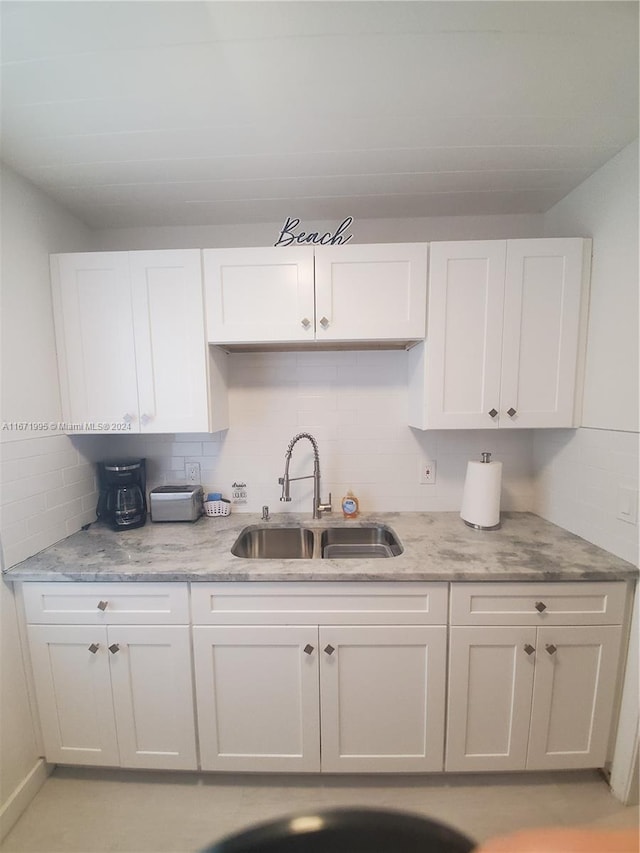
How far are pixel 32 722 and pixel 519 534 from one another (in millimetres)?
2306

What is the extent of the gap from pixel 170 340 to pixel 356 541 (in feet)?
4.63

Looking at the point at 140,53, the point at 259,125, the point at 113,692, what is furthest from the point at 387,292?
the point at 113,692

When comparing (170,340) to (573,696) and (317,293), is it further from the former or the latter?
(573,696)

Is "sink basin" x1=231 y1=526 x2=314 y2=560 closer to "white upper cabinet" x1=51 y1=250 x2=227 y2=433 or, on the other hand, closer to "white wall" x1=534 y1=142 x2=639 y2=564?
"white upper cabinet" x1=51 y1=250 x2=227 y2=433

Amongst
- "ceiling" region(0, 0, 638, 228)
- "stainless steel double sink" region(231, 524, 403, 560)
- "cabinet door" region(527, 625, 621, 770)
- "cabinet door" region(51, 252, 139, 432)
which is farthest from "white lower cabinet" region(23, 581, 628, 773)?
"ceiling" region(0, 0, 638, 228)

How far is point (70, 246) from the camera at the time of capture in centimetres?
160

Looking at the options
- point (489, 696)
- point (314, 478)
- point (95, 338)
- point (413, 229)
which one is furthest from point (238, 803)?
point (413, 229)

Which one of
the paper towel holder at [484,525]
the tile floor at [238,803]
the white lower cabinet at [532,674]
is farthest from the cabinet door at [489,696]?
the paper towel holder at [484,525]

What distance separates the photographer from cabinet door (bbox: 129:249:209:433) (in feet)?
4.76

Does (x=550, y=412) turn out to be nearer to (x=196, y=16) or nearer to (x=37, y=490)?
(x=196, y=16)

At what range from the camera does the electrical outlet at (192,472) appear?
72.8 inches

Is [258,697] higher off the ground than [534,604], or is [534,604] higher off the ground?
[534,604]

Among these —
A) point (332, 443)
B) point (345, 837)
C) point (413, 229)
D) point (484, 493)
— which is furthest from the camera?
point (332, 443)

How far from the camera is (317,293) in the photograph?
57.0 inches
